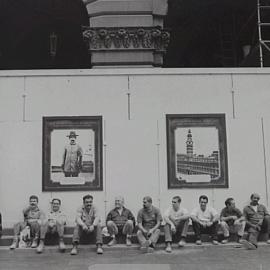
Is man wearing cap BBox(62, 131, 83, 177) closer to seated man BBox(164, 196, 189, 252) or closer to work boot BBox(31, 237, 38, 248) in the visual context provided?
work boot BBox(31, 237, 38, 248)

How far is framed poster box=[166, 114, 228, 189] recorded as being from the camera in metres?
11.8

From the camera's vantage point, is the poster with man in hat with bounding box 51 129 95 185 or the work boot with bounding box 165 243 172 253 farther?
the poster with man in hat with bounding box 51 129 95 185

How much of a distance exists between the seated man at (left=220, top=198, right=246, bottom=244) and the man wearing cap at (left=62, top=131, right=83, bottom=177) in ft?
10.3

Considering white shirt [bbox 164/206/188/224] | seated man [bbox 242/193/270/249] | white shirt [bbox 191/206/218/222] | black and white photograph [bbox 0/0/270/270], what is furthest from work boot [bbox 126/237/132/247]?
seated man [bbox 242/193/270/249]

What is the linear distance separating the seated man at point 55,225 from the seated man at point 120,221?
883 mm

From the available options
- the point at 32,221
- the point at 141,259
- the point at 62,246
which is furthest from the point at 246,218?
the point at 32,221

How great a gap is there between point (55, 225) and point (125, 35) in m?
5.81

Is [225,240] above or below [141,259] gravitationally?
above

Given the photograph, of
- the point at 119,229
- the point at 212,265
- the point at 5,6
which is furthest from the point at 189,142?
the point at 5,6

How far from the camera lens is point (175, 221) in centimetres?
1064

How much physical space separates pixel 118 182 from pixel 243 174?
2.65m

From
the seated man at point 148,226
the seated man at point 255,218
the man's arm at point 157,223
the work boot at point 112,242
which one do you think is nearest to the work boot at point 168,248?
the seated man at point 148,226

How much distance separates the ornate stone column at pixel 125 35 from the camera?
14.2m

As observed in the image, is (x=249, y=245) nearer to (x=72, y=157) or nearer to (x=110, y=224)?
(x=110, y=224)
